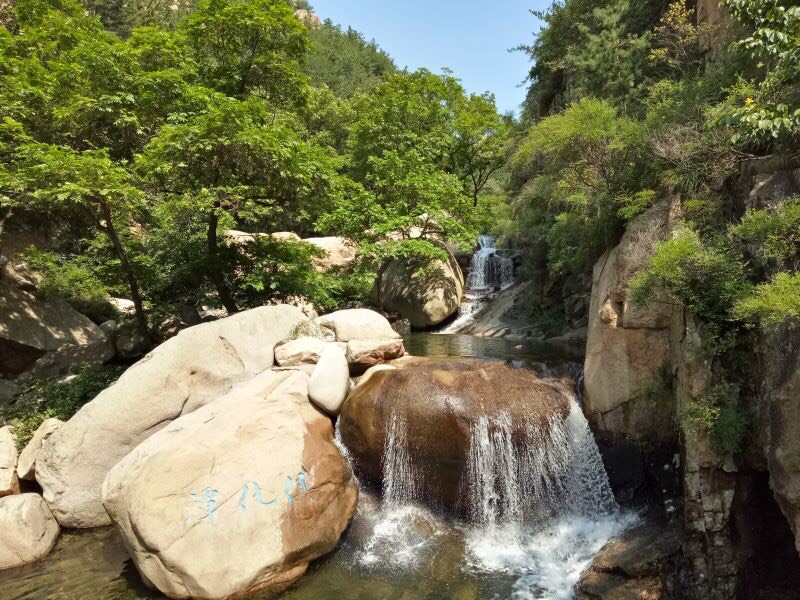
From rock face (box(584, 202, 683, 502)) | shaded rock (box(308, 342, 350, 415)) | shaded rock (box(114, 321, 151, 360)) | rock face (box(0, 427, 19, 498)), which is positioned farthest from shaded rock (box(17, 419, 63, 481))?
rock face (box(584, 202, 683, 502))

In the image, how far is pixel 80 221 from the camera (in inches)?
440

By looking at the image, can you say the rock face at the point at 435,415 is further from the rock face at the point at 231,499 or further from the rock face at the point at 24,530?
the rock face at the point at 24,530

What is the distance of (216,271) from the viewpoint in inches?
433

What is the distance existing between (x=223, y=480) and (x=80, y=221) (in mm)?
8944

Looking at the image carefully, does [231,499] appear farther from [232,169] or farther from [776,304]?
[232,169]

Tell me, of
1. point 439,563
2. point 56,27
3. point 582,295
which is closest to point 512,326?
point 582,295

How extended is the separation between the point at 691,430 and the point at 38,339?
45.2 feet

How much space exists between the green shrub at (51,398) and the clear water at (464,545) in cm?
286

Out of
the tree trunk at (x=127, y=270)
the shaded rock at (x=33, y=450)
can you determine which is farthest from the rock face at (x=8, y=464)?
the tree trunk at (x=127, y=270)

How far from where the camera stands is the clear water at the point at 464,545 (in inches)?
211

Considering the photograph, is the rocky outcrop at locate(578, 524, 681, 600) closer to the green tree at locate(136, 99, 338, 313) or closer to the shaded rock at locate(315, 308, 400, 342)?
the shaded rock at locate(315, 308, 400, 342)

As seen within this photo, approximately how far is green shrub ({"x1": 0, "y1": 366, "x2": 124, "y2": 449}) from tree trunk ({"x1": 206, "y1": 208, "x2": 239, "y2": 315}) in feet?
8.86

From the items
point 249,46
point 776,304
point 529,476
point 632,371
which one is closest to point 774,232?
point 776,304

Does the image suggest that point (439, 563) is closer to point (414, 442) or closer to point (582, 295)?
point (414, 442)
